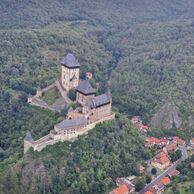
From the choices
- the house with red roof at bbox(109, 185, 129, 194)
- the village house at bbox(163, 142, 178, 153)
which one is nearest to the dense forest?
the house with red roof at bbox(109, 185, 129, 194)

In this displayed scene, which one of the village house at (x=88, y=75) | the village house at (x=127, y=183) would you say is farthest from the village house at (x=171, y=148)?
the village house at (x=88, y=75)

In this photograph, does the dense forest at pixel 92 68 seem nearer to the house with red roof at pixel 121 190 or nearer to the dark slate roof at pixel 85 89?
the house with red roof at pixel 121 190

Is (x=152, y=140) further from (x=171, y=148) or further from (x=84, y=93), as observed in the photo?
(x=84, y=93)

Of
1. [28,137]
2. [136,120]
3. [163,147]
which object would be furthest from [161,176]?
[28,137]

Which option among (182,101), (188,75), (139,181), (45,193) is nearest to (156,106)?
(182,101)

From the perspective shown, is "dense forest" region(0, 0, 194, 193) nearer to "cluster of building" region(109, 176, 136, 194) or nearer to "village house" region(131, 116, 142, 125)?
"cluster of building" region(109, 176, 136, 194)

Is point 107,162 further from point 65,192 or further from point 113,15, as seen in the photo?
point 113,15

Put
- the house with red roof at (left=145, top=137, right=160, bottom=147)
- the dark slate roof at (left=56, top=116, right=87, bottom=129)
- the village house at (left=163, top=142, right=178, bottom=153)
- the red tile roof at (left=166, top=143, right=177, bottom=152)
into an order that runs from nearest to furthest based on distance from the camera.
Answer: the dark slate roof at (left=56, top=116, right=87, bottom=129) < the village house at (left=163, top=142, right=178, bottom=153) < the red tile roof at (left=166, top=143, right=177, bottom=152) < the house with red roof at (left=145, top=137, right=160, bottom=147)
